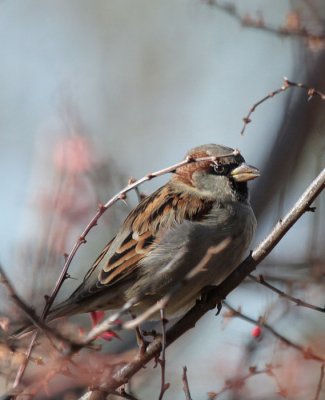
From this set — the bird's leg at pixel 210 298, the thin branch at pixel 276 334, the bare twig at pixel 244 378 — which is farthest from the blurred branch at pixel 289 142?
the bare twig at pixel 244 378

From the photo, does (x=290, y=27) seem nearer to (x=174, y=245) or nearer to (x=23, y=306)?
(x=174, y=245)

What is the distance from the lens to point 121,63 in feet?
32.2

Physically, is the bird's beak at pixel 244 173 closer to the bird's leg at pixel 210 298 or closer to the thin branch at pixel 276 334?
the bird's leg at pixel 210 298

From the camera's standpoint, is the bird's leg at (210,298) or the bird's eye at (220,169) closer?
the bird's leg at (210,298)

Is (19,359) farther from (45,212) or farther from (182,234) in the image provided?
(45,212)

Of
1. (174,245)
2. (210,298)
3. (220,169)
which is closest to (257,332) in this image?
(210,298)

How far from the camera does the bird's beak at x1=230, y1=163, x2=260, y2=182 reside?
475cm

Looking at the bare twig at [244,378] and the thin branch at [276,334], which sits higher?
the thin branch at [276,334]

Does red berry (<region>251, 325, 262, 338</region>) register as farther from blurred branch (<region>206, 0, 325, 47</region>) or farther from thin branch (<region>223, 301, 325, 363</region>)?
blurred branch (<region>206, 0, 325, 47</region>)

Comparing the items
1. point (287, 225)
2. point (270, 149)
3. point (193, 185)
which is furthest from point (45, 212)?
point (287, 225)

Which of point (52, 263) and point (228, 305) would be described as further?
point (52, 263)

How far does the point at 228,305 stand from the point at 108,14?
6772 mm

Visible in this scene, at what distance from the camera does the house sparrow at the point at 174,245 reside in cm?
443

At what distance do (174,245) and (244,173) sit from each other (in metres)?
0.63
